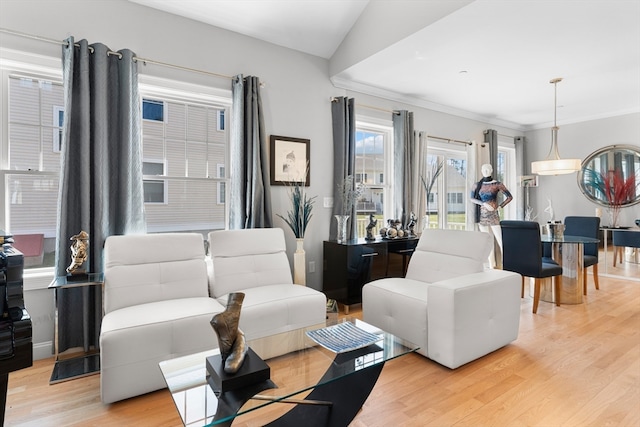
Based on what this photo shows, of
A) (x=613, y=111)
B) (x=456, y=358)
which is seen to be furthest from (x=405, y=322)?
(x=613, y=111)

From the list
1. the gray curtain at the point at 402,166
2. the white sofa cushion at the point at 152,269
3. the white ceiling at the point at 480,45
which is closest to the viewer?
the white sofa cushion at the point at 152,269

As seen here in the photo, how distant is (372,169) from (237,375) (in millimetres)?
3649

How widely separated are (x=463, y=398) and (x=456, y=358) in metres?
0.32

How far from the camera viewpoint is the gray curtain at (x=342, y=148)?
13.1 feet

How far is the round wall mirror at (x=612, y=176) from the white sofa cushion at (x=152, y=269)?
20.3 feet

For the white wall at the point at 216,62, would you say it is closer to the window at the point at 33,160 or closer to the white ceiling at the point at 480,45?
the white ceiling at the point at 480,45

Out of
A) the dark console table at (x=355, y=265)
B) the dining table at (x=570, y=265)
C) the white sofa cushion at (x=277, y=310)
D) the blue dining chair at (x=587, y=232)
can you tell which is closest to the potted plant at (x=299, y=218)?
the dark console table at (x=355, y=265)

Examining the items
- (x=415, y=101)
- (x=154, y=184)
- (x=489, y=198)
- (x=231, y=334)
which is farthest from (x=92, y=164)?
(x=489, y=198)

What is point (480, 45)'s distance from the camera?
3223 millimetres

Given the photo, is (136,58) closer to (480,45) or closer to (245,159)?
(245,159)

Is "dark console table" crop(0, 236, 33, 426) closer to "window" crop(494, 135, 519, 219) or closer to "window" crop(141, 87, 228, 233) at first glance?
"window" crop(141, 87, 228, 233)

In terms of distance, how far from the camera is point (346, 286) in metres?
3.57

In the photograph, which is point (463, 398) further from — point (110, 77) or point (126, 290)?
point (110, 77)

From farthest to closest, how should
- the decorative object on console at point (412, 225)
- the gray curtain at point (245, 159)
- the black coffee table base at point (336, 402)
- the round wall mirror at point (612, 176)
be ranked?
the round wall mirror at point (612, 176) < the decorative object on console at point (412, 225) < the gray curtain at point (245, 159) < the black coffee table base at point (336, 402)
